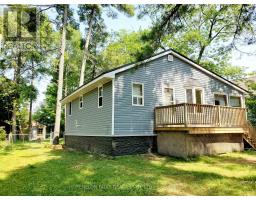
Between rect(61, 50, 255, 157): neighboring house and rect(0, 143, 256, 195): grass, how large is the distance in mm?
1393

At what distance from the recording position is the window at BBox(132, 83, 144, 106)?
13.0m

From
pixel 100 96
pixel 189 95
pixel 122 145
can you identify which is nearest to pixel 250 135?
pixel 189 95

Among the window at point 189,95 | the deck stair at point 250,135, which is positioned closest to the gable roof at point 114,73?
the window at point 189,95

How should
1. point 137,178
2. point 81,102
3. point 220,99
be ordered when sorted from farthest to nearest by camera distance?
point 81,102, point 220,99, point 137,178

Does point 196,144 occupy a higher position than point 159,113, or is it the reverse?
point 159,113

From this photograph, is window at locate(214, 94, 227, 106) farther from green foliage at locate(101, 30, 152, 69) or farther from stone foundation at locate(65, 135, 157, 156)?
green foliage at locate(101, 30, 152, 69)

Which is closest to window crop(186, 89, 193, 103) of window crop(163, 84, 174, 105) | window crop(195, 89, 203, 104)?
window crop(195, 89, 203, 104)

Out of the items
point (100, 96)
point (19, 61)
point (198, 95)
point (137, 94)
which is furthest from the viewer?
point (19, 61)

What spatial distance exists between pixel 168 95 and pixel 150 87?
1.38 m

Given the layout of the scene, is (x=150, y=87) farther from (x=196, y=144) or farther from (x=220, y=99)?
(x=220, y=99)

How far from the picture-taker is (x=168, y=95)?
1430 cm

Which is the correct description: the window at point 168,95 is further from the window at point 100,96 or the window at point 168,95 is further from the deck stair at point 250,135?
the deck stair at point 250,135

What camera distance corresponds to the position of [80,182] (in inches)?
282

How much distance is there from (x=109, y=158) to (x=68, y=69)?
27.8 m
